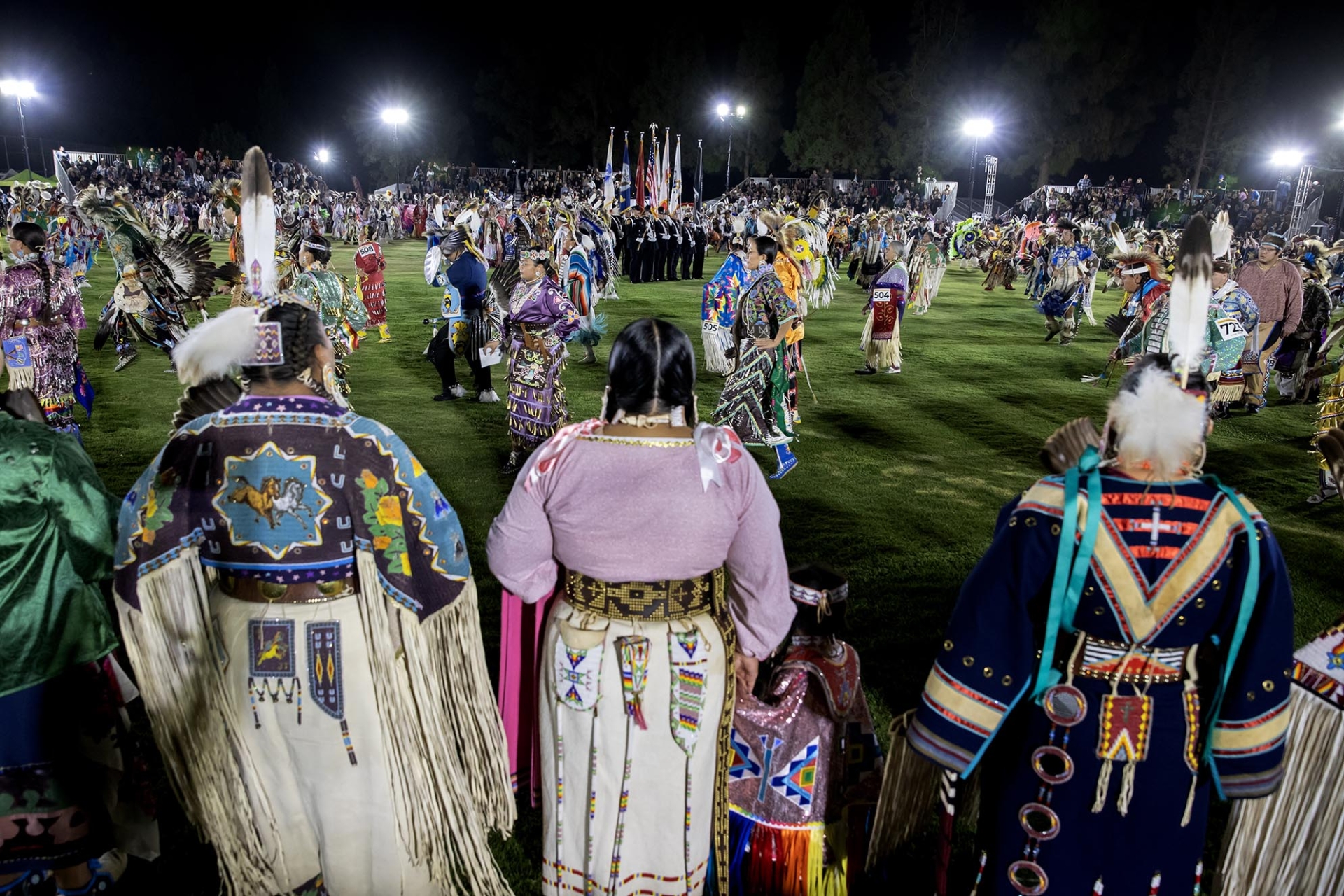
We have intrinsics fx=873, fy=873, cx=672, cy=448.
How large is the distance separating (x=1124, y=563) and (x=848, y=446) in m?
5.56

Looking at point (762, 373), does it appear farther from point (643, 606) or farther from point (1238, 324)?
point (643, 606)

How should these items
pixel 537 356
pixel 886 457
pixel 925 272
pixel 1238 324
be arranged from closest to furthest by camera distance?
1. pixel 537 356
2. pixel 1238 324
3. pixel 886 457
4. pixel 925 272

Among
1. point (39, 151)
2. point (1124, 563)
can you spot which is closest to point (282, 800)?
point (1124, 563)

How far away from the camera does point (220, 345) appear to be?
2.22 metres

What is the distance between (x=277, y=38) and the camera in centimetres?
Answer: 5488

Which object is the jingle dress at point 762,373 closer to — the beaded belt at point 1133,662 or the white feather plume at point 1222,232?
the white feather plume at point 1222,232

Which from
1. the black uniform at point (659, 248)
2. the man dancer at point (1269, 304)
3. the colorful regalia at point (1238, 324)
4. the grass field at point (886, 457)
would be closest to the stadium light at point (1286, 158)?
the black uniform at point (659, 248)

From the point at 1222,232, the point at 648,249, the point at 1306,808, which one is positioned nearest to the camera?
the point at 1306,808

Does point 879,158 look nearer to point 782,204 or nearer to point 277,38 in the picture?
point 782,204

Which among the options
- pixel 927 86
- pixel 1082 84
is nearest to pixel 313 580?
pixel 1082 84

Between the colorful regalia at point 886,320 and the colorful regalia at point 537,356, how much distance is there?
15.2ft

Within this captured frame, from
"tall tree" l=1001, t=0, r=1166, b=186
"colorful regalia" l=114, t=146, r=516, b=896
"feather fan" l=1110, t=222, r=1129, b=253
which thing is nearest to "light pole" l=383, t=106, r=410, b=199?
"tall tree" l=1001, t=0, r=1166, b=186

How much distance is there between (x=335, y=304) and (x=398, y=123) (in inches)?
1780

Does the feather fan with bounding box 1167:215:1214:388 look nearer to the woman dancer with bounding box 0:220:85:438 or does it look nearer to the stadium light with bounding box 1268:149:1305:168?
the woman dancer with bounding box 0:220:85:438
